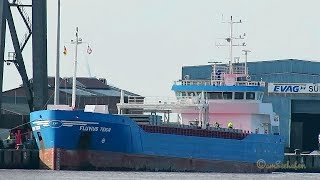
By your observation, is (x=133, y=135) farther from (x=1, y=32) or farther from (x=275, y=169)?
(x=275, y=169)

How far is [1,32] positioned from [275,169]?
73.3 ft

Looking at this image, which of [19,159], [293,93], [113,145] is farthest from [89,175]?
[293,93]

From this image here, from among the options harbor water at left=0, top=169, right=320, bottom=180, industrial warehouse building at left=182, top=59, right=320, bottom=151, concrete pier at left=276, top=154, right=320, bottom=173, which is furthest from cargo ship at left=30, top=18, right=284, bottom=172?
industrial warehouse building at left=182, top=59, right=320, bottom=151

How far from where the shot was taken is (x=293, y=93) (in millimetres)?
112812

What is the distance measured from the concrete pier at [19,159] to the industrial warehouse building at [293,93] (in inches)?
1232

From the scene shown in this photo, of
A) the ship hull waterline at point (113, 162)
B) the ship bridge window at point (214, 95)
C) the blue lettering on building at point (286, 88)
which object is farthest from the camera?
the blue lettering on building at point (286, 88)

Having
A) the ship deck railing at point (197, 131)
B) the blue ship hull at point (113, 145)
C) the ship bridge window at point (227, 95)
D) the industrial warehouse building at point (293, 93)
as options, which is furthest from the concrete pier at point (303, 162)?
the blue ship hull at point (113, 145)

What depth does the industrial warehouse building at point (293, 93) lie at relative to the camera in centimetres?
11256

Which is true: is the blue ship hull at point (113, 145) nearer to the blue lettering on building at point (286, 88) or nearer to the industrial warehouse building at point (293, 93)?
the industrial warehouse building at point (293, 93)

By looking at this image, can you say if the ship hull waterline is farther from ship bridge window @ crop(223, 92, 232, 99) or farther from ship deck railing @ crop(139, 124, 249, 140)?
ship bridge window @ crop(223, 92, 232, 99)

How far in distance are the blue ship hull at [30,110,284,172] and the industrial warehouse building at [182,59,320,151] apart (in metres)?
21.6

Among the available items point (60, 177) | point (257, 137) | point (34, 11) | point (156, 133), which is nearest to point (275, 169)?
point (257, 137)

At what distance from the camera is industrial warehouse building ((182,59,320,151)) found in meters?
113

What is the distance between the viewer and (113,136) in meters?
84.1
